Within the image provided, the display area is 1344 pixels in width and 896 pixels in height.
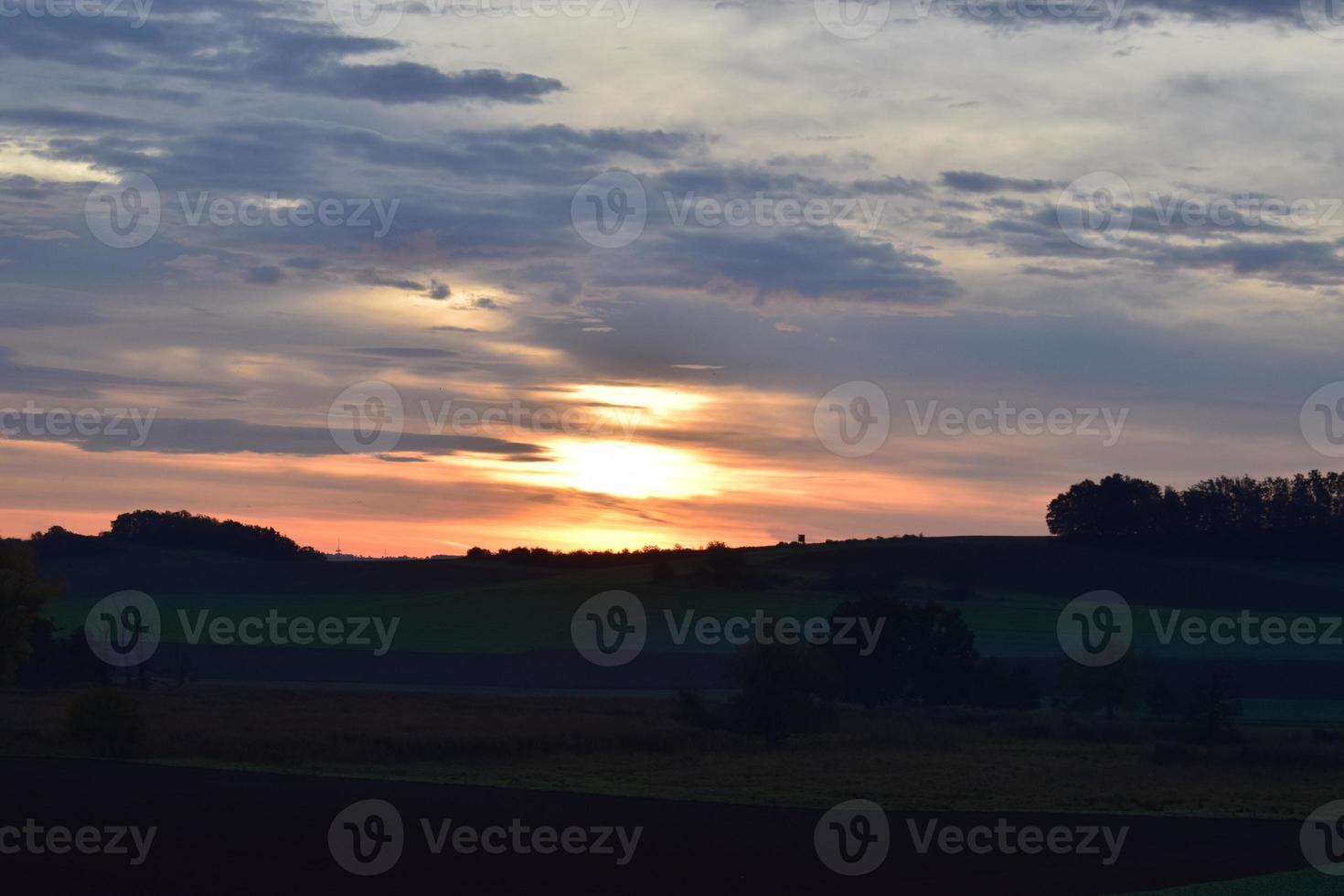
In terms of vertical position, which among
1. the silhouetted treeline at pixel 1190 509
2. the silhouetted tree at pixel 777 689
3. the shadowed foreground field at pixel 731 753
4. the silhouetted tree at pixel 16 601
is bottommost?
the shadowed foreground field at pixel 731 753

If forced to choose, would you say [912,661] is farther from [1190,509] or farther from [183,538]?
[183,538]

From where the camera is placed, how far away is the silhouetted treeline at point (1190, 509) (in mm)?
139375

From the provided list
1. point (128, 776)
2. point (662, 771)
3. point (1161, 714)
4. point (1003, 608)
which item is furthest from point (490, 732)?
point (1003, 608)

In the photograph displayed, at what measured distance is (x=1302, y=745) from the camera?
201 feet

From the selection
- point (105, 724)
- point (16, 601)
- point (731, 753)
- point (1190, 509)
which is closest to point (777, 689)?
point (731, 753)

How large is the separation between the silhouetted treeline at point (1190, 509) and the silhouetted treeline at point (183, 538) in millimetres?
86464

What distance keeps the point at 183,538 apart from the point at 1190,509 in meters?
112

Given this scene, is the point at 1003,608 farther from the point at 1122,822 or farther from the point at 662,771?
the point at 1122,822

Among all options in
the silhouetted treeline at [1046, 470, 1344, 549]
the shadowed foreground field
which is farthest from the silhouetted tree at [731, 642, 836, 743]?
the silhouetted treeline at [1046, 470, 1344, 549]

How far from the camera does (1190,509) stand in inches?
5640

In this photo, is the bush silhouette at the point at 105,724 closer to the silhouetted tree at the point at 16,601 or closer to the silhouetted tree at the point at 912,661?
the silhouetted tree at the point at 16,601

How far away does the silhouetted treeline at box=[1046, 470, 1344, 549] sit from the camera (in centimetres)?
13938

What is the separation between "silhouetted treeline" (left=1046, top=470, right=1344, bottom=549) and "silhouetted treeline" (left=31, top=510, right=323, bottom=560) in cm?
8646

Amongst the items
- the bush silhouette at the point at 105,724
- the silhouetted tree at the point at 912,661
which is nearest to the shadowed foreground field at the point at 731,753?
the bush silhouette at the point at 105,724
